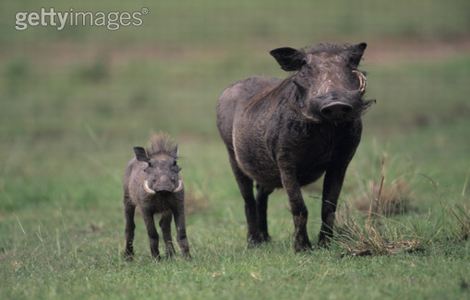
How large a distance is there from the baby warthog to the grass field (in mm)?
356

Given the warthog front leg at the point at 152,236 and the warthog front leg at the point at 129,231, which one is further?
the warthog front leg at the point at 129,231

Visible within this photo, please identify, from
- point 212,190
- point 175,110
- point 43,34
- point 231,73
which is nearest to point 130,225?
point 212,190

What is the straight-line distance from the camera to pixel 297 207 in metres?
7.35

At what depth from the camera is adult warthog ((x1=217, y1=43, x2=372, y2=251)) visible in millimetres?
6754

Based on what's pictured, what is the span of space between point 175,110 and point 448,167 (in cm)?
818

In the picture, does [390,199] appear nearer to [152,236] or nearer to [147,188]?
[152,236]

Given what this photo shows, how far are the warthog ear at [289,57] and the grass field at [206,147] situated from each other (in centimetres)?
151

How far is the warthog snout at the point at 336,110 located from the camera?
6492 mm

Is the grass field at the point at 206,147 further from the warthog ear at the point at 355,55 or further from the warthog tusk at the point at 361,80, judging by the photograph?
the warthog ear at the point at 355,55

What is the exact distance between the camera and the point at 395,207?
9227mm

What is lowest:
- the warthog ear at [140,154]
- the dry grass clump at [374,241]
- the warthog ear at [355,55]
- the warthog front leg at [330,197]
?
the dry grass clump at [374,241]

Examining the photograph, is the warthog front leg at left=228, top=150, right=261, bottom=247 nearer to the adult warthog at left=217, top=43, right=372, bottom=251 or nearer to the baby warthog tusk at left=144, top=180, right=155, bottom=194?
the adult warthog at left=217, top=43, right=372, bottom=251

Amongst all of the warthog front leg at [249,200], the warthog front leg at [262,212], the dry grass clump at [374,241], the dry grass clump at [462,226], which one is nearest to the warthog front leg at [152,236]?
the warthog front leg at [249,200]

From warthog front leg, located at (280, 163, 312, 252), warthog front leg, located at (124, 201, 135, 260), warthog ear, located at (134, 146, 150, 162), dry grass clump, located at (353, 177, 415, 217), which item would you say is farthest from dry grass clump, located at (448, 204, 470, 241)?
warthog front leg, located at (124, 201, 135, 260)
